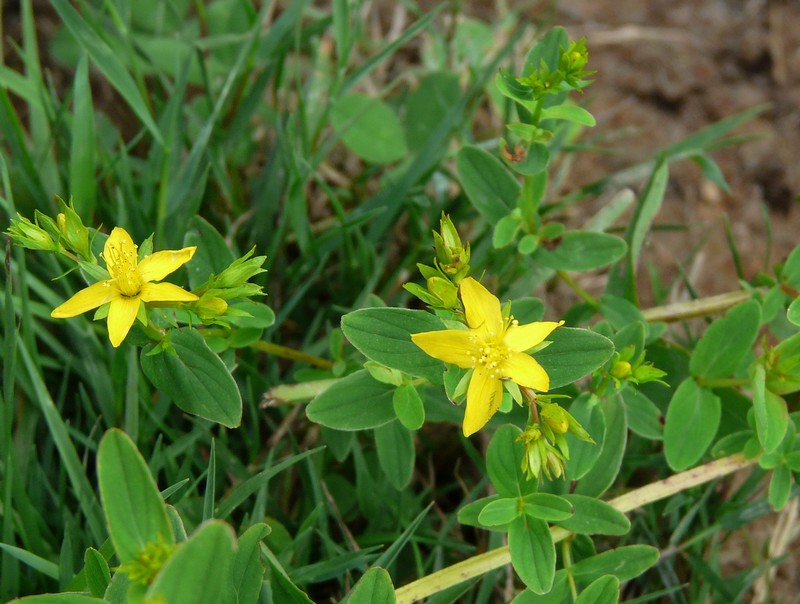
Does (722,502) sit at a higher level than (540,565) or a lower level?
lower

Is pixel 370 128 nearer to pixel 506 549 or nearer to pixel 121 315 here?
pixel 121 315

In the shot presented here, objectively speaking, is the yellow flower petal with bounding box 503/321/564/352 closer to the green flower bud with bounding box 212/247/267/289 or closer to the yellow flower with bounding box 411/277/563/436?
the yellow flower with bounding box 411/277/563/436

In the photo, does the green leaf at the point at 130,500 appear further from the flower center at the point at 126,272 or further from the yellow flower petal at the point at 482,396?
the yellow flower petal at the point at 482,396

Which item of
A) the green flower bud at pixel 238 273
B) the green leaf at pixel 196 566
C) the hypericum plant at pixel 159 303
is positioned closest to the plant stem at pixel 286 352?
the hypericum plant at pixel 159 303

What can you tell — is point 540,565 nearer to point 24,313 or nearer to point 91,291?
point 91,291

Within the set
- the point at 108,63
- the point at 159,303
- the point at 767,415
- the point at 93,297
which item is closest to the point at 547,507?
the point at 767,415

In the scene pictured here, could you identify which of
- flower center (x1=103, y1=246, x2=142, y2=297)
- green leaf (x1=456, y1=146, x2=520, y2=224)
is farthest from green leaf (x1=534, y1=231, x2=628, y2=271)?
flower center (x1=103, y1=246, x2=142, y2=297)

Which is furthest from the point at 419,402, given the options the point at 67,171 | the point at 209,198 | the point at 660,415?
the point at 67,171

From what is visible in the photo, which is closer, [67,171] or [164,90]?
[67,171]
